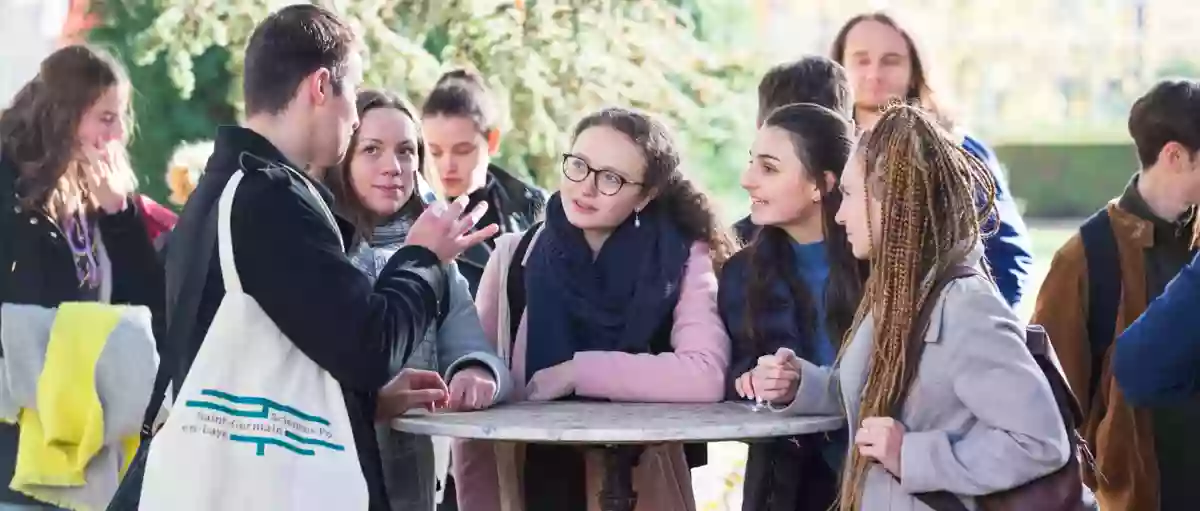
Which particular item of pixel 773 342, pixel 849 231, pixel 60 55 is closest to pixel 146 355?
pixel 60 55

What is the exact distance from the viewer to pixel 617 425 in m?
3.12

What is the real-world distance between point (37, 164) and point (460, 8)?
2.57m

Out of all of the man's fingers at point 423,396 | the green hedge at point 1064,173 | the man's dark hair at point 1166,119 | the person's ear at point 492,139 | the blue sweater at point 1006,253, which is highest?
the green hedge at point 1064,173

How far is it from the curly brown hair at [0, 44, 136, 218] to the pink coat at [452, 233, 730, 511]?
1.68m

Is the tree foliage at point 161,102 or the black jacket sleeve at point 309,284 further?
the tree foliage at point 161,102

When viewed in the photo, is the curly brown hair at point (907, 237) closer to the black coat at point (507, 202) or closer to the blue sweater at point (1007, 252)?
the blue sweater at point (1007, 252)

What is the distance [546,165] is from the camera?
7.44 meters

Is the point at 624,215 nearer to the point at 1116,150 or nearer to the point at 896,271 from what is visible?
the point at 896,271

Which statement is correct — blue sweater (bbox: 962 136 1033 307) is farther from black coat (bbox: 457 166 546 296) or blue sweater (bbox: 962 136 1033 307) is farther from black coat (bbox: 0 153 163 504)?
black coat (bbox: 0 153 163 504)

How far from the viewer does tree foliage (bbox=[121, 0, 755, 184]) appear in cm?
698

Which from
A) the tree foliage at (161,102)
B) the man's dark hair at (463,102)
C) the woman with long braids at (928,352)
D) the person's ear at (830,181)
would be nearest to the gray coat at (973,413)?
the woman with long braids at (928,352)

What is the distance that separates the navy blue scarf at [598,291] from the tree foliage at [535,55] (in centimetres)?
333

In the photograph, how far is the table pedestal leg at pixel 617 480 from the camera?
357 centimetres

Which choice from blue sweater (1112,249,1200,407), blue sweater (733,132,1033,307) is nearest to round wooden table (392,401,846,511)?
blue sweater (1112,249,1200,407)
